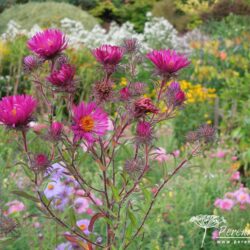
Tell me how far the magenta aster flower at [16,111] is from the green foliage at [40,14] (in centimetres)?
932

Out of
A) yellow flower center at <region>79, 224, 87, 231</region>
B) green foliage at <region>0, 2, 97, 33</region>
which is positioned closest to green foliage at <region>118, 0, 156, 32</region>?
green foliage at <region>0, 2, 97, 33</region>

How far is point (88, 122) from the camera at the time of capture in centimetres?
126

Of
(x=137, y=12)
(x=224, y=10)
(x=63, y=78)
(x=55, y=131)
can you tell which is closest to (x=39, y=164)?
(x=55, y=131)

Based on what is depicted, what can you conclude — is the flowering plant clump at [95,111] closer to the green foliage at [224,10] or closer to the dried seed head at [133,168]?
the dried seed head at [133,168]

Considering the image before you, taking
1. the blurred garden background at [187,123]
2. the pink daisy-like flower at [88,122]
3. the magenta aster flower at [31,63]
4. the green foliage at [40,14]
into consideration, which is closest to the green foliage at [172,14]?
the blurred garden background at [187,123]

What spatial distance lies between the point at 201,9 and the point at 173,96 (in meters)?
10.0

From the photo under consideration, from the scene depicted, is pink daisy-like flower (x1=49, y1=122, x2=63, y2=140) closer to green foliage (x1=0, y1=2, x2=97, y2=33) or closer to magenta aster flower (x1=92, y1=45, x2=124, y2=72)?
magenta aster flower (x1=92, y1=45, x2=124, y2=72)

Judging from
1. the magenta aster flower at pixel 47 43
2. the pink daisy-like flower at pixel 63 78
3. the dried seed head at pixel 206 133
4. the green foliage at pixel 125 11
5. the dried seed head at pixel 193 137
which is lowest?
the green foliage at pixel 125 11

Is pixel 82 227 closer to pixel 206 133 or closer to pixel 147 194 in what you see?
pixel 147 194

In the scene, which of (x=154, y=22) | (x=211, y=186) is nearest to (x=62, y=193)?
(x=211, y=186)

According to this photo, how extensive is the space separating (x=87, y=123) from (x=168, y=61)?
252mm

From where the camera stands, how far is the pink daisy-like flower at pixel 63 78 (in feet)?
4.18

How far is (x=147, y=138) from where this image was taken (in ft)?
4.40

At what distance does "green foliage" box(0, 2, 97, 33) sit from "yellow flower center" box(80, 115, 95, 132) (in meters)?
9.34
